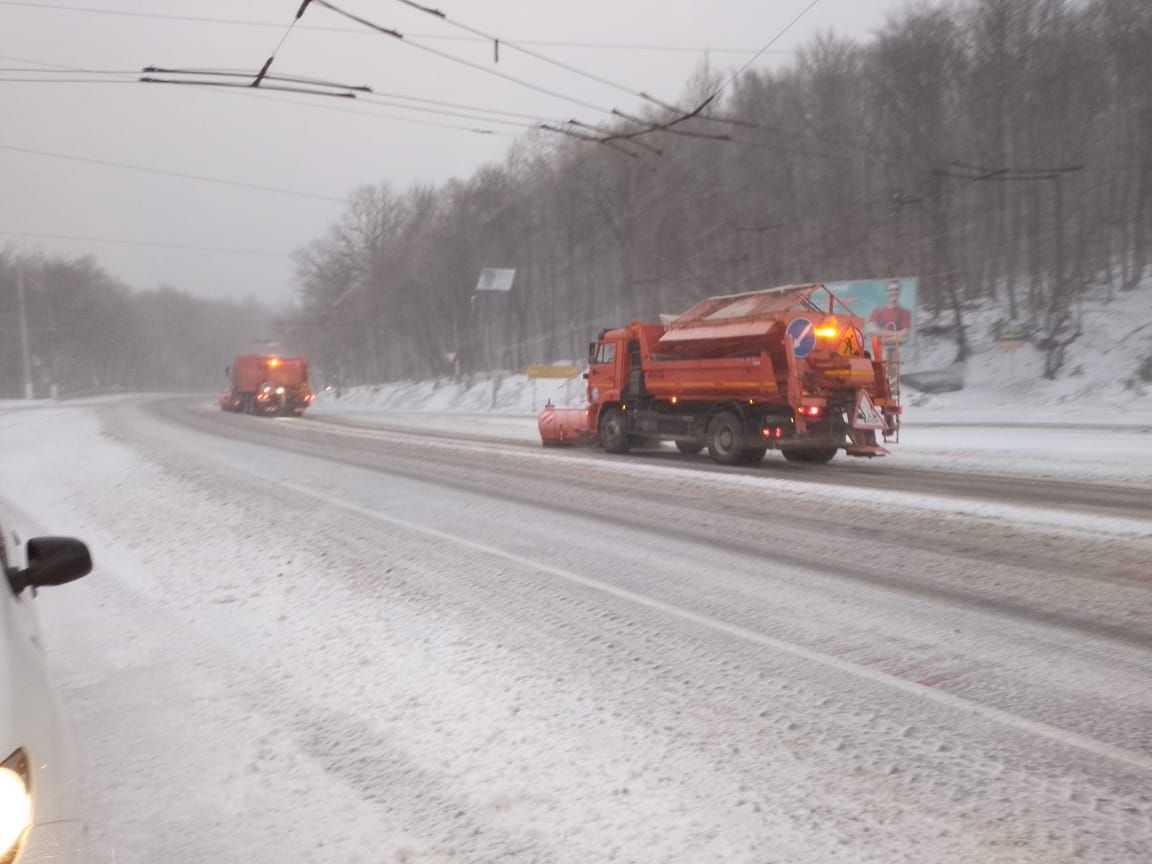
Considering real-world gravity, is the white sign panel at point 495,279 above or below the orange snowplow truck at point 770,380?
above

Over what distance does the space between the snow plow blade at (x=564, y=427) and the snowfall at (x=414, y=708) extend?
32.2ft

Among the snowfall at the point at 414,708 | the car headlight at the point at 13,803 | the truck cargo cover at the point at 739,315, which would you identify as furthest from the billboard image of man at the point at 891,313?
the car headlight at the point at 13,803

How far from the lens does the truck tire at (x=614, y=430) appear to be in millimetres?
18562

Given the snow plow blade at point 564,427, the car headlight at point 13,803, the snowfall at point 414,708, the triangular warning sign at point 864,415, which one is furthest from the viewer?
the snow plow blade at point 564,427

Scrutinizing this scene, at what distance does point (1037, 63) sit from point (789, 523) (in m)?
31.0

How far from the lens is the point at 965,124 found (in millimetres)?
33125

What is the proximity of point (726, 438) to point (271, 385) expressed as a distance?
30982mm

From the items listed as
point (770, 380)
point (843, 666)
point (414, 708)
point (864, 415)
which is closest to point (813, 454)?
point (864, 415)

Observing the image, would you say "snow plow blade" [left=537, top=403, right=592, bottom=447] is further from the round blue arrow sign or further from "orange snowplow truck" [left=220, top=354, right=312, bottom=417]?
"orange snowplow truck" [left=220, top=354, right=312, bottom=417]

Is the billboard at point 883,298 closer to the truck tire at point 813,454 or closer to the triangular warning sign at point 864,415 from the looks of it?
the truck tire at point 813,454

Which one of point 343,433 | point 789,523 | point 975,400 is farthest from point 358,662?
point 975,400

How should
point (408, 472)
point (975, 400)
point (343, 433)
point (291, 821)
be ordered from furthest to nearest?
point (975, 400), point (343, 433), point (408, 472), point (291, 821)

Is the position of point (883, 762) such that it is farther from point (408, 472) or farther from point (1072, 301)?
point (1072, 301)

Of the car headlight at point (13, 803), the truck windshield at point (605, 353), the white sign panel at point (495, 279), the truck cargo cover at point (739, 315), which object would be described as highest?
the white sign panel at point (495, 279)
